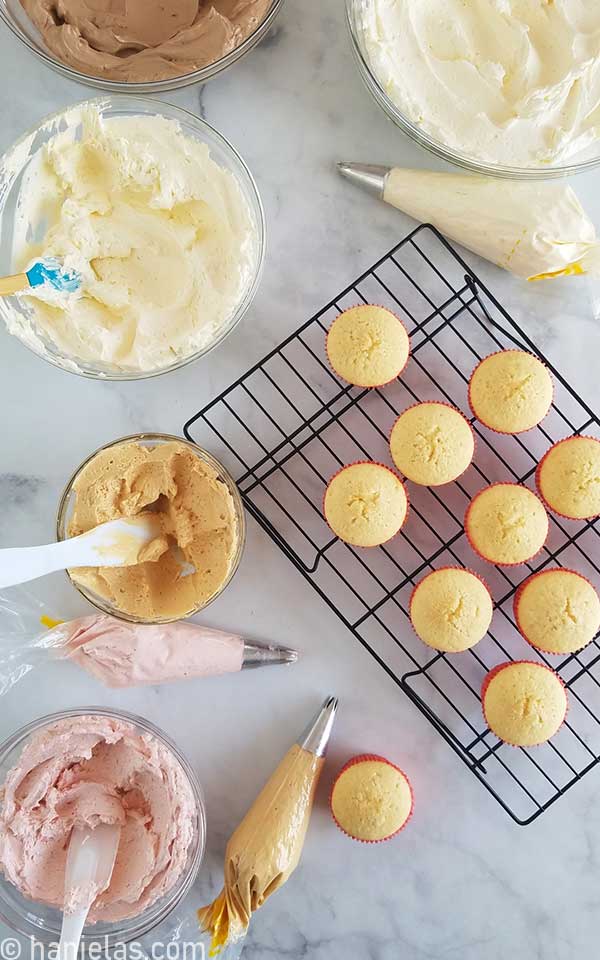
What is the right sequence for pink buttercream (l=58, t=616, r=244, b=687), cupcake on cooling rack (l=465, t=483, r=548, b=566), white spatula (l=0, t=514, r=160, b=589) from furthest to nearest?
pink buttercream (l=58, t=616, r=244, b=687) < cupcake on cooling rack (l=465, t=483, r=548, b=566) < white spatula (l=0, t=514, r=160, b=589)

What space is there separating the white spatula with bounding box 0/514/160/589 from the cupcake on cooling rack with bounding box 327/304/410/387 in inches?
17.4

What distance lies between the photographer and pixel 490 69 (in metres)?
1.55

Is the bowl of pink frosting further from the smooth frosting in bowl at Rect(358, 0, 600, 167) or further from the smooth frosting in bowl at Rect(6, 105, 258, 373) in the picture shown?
the smooth frosting in bowl at Rect(358, 0, 600, 167)

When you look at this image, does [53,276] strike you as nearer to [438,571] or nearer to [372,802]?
[438,571]

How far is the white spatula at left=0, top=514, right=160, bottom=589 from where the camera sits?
1.36 metres

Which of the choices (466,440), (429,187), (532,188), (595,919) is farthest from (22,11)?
(595,919)

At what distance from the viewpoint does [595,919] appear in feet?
5.47

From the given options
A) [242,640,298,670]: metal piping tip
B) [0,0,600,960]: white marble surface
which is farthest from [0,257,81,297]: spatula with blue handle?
[242,640,298,670]: metal piping tip

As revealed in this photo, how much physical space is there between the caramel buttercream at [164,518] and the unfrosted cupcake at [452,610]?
1.16 ft

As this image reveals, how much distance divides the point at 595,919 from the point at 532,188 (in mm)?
1406

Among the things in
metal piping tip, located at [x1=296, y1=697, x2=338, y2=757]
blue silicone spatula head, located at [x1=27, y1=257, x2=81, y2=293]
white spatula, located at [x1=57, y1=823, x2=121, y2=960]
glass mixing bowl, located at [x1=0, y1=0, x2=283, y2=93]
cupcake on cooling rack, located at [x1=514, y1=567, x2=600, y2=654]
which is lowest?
metal piping tip, located at [x1=296, y1=697, x2=338, y2=757]

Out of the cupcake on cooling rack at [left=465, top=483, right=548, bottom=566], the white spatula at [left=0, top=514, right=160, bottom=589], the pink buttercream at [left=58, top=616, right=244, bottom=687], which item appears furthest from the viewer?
the pink buttercream at [left=58, top=616, right=244, bottom=687]

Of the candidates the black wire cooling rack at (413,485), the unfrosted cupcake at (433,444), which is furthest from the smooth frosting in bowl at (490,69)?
the unfrosted cupcake at (433,444)

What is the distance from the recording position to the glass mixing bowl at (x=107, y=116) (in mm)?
1557
